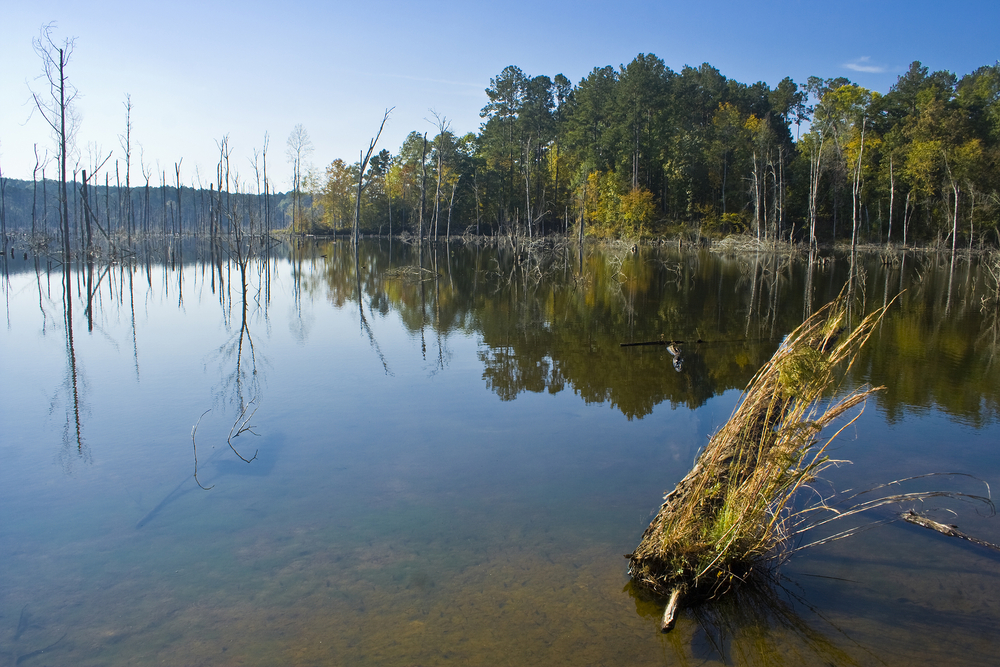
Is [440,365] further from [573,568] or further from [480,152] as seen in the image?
[480,152]

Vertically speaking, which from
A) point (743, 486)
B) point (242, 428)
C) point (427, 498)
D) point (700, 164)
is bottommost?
point (427, 498)

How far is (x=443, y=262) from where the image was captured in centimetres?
3139

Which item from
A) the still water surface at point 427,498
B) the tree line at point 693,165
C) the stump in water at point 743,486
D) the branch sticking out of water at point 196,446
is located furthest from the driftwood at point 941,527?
the tree line at point 693,165

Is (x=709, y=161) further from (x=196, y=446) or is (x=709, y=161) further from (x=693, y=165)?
(x=196, y=446)

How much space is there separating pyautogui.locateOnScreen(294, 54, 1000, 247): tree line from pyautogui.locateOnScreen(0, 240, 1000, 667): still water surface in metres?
28.9

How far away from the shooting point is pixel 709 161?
54156mm

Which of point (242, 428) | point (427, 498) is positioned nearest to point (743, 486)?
point (427, 498)

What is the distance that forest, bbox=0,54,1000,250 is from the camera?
44.2 metres

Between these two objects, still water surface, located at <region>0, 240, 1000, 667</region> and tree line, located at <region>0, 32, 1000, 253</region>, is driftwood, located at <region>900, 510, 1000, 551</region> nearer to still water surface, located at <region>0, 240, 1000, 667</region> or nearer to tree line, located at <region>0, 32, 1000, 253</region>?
still water surface, located at <region>0, 240, 1000, 667</region>

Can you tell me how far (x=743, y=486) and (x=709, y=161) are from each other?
2200 inches

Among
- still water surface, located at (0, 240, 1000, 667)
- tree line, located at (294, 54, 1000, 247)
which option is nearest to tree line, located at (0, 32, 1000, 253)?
tree line, located at (294, 54, 1000, 247)

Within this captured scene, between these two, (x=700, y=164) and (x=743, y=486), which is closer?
(x=743, y=486)

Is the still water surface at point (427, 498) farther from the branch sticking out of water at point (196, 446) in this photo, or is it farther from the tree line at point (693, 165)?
the tree line at point (693, 165)

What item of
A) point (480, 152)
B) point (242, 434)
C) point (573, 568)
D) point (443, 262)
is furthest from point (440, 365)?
point (480, 152)
